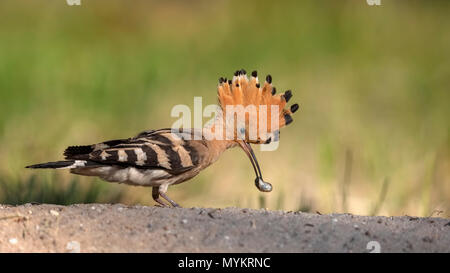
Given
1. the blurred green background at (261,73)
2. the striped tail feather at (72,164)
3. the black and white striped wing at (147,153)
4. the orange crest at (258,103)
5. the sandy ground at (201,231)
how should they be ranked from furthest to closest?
1. the blurred green background at (261,73)
2. the orange crest at (258,103)
3. the black and white striped wing at (147,153)
4. the striped tail feather at (72,164)
5. the sandy ground at (201,231)

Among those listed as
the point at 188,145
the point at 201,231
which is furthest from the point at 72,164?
the point at 201,231

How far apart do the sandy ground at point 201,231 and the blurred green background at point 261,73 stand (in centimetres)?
143

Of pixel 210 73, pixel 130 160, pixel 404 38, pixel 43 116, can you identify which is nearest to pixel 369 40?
pixel 404 38

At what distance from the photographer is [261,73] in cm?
715

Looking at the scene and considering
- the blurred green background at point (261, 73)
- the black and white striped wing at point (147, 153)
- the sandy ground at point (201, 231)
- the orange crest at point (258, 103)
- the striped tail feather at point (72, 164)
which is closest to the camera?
the sandy ground at point (201, 231)

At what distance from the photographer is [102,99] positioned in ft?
21.6

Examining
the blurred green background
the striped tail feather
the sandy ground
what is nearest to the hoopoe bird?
the striped tail feather

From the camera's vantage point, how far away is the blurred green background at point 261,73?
6082 millimetres

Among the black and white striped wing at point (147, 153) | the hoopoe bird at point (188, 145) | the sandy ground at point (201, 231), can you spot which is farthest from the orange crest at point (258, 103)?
the sandy ground at point (201, 231)

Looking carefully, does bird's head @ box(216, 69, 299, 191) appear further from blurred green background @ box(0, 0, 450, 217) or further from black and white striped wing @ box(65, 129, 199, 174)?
blurred green background @ box(0, 0, 450, 217)

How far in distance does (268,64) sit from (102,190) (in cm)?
278

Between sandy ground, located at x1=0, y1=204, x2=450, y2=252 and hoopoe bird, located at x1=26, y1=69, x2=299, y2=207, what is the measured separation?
489mm

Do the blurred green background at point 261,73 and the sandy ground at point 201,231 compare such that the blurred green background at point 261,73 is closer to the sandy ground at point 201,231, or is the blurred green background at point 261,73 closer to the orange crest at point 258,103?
the orange crest at point 258,103

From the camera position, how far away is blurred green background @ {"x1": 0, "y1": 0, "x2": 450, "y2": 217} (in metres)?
6.08
